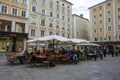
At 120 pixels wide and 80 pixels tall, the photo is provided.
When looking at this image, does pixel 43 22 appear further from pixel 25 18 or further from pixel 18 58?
pixel 18 58

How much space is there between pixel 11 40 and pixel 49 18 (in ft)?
40.8

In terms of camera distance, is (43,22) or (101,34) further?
(101,34)

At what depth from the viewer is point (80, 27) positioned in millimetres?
53656

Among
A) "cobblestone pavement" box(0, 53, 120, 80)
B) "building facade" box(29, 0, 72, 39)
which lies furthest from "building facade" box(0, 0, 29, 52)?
"cobblestone pavement" box(0, 53, 120, 80)

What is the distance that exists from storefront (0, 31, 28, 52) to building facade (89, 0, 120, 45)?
25.4m

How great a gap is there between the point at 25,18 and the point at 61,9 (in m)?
13.3

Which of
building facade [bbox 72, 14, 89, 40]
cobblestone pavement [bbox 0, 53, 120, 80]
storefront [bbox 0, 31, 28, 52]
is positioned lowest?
cobblestone pavement [bbox 0, 53, 120, 80]

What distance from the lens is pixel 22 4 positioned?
32.2 metres

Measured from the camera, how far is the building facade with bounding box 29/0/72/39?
114 ft

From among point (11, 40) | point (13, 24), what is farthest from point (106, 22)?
point (11, 40)

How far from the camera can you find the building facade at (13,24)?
2855 centimetres

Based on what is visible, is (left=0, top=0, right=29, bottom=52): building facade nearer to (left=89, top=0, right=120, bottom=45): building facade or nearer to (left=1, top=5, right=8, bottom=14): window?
(left=1, top=5, right=8, bottom=14): window

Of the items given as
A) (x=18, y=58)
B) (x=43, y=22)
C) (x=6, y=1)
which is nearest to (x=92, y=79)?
(x=18, y=58)

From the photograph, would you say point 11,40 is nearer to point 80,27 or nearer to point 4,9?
point 4,9
